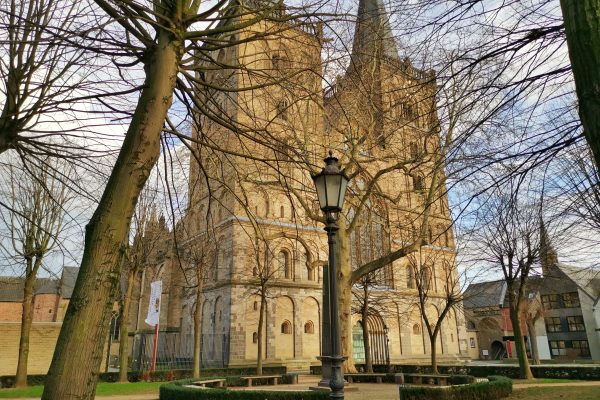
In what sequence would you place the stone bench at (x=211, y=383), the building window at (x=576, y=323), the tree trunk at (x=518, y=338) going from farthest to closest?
1. the building window at (x=576, y=323)
2. the tree trunk at (x=518, y=338)
3. the stone bench at (x=211, y=383)

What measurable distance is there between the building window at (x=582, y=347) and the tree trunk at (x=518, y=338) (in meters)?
31.2

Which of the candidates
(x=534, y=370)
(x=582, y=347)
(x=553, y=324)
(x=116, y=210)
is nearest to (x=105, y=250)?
(x=116, y=210)

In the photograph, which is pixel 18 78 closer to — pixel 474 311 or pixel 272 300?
pixel 272 300

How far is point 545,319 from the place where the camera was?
152 feet

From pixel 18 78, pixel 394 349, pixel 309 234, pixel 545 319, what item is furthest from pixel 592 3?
pixel 545 319

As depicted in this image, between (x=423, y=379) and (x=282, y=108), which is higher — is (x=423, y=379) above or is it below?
below

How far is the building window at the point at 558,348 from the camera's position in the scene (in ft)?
148

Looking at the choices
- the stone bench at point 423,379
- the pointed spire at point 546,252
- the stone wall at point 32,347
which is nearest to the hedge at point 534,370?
the pointed spire at point 546,252

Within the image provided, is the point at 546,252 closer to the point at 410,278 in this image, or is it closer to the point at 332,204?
the point at 332,204

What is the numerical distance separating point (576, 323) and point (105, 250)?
5069 centimetres

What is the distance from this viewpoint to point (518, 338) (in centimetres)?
1730

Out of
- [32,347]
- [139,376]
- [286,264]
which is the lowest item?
[139,376]

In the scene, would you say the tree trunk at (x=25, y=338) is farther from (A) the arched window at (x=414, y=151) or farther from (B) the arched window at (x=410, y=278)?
(B) the arched window at (x=410, y=278)

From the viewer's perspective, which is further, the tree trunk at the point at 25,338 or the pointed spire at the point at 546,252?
the pointed spire at the point at 546,252
